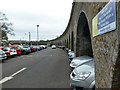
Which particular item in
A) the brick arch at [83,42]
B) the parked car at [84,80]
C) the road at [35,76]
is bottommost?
the road at [35,76]

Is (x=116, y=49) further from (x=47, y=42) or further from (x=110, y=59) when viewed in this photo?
(x=47, y=42)

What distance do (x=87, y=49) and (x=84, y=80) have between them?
6.14 meters

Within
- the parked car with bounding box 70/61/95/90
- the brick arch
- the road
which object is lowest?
the road

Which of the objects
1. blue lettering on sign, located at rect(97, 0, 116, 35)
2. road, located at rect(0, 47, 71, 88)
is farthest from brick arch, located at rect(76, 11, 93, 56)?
blue lettering on sign, located at rect(97, 0, 116, 35)

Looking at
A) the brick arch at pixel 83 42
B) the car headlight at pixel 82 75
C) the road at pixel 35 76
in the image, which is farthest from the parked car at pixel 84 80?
the brick arch at pixel 83 42

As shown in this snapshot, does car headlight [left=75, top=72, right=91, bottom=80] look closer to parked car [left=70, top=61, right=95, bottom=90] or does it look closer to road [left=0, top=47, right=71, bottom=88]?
parked car [left=70, top=61, right=95, bottom=90]

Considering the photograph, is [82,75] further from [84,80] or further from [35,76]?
[35,76]

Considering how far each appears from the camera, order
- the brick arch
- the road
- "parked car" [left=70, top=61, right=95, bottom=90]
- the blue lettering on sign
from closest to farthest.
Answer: the blue lettering on sign, "parked car" [left=70, top=61, right=95, bottom=90], the road, the brick arch

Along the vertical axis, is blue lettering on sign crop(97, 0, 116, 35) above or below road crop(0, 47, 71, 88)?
above

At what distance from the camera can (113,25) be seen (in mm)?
2225

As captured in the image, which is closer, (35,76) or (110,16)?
(110,16)

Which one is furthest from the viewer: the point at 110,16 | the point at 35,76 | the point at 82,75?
the point at 35,76

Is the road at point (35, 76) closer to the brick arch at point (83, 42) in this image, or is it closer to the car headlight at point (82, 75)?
the car headlight at point (82, 75)

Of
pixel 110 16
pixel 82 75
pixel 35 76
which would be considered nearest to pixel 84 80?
pixel 82 75
